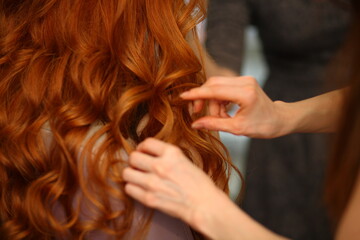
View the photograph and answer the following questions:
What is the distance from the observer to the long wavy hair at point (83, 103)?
2.87 ft

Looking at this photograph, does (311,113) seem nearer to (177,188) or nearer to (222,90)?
(222,90)

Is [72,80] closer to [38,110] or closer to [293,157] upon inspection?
[38,110]

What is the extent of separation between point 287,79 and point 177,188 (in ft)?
3.20

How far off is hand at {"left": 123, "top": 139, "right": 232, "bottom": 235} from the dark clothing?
0.85m


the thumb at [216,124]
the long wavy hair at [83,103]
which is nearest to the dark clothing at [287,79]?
the long wavy hair at [83,103]

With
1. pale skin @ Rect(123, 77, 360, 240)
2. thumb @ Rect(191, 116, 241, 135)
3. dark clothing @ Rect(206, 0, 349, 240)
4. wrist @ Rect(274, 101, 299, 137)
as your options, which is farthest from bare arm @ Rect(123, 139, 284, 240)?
dark clothing @ Rect(206, 0, 349, 240)

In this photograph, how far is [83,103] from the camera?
0.90m

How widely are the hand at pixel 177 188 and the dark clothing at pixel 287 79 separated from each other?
0.85 m

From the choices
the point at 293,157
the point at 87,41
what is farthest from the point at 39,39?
the point at 293,157

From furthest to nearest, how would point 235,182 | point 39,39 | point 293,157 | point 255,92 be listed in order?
point 235,182, point 293,157, point 39,39, point 255,92

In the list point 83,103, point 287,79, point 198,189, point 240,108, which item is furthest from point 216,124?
point 287,79

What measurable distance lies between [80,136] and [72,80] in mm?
130

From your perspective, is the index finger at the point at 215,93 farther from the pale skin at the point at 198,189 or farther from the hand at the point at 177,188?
the hand at the point at 177,188

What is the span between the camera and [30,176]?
911mm
